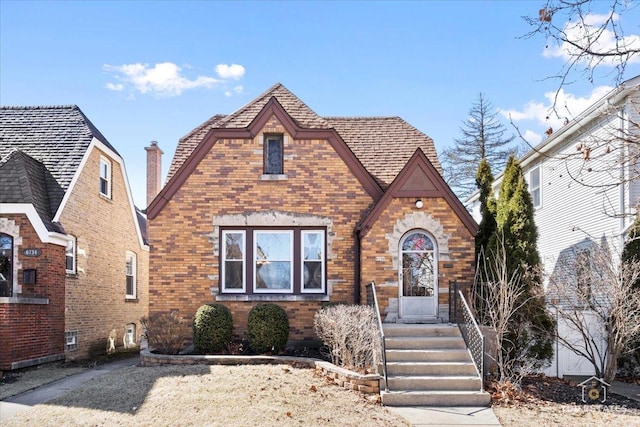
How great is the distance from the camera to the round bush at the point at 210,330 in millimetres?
13117

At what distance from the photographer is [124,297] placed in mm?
20250

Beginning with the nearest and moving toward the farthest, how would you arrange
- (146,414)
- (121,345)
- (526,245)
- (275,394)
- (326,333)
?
(146,414) → (275,394) → (326,333) → (526,245) → (121,345)

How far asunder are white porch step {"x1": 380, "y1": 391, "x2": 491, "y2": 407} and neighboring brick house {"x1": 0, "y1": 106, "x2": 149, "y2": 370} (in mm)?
8288

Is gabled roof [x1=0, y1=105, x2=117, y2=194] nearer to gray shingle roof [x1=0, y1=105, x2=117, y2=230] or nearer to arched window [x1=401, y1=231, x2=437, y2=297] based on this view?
gray shingle roof [x1=0, y1=105, x2=117, y2=230]

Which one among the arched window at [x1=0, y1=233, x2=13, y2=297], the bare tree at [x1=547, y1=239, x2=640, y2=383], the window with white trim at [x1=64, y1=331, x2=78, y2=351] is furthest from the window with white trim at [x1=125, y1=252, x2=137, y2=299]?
the bare tree at [x1=547, y1=239, x2=640, y2=383]

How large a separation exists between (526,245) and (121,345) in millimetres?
13517

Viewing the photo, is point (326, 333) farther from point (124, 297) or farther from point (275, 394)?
point (124, 297)

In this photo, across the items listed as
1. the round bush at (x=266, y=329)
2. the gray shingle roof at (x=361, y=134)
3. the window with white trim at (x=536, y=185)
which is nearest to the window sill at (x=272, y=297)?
the round bush at (x=266, y=329)

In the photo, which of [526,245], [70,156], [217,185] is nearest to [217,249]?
[217,185]

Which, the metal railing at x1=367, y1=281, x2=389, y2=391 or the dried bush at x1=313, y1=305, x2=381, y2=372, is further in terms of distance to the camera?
the dried bush at x1=313, y1=305, x2=381, y2=372

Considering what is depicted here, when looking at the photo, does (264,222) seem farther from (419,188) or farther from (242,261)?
(419,188)

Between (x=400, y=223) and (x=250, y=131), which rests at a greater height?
(x=250, y=131)

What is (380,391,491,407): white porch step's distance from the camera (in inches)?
392

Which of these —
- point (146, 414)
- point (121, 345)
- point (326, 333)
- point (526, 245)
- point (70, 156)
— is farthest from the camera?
point (121, 345)
